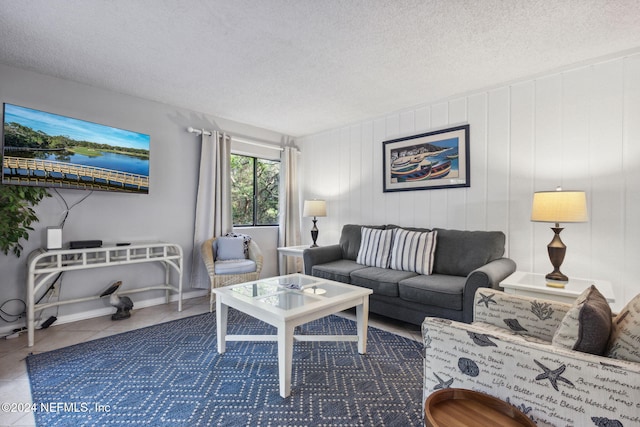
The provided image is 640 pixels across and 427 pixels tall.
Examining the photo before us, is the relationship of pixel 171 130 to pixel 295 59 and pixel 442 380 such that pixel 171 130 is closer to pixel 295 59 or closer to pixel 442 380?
pixel 295 59

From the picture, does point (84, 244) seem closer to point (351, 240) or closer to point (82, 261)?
point (82, 261)

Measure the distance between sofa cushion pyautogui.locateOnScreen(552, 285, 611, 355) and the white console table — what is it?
3.27 m

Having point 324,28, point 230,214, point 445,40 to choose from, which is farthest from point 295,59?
point 230,214

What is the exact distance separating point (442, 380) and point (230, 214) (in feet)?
11.2

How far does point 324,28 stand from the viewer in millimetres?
2102

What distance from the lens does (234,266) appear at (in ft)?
11.3

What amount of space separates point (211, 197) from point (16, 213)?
179cm

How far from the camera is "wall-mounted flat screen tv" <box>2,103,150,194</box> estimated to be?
261 centimetres

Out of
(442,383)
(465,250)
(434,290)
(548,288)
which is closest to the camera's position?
(442,383)

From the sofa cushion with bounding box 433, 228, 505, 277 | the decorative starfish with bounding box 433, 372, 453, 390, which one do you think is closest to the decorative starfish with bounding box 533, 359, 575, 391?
the decorative starfish with bounding box 433, 372, 453, 390

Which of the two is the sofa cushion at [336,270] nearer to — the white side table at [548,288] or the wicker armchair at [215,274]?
the wicker armchair at [215,274]

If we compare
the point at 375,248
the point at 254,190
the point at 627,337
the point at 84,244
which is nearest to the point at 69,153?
the point at 84,244

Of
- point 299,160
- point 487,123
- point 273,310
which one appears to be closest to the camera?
point 273,310

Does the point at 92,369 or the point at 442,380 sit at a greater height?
the point at 442,380
